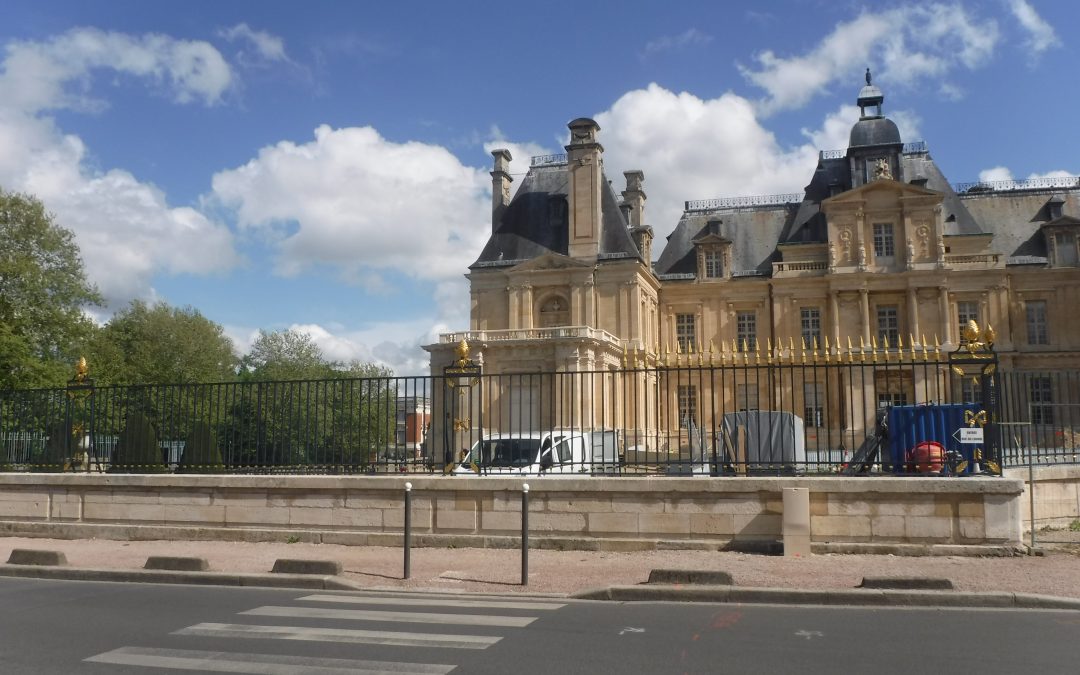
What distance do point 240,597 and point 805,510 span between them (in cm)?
633

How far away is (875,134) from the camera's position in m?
48.6

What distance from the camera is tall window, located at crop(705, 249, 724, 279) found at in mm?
49594

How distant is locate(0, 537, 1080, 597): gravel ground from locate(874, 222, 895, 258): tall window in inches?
1512

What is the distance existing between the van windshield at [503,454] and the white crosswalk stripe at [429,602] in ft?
10.9

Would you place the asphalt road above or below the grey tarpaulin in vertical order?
below

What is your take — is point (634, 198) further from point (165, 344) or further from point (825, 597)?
point (825, 597)

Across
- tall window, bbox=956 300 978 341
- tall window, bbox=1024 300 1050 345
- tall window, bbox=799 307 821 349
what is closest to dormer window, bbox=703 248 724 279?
tall window, bbox=799 307 821 349

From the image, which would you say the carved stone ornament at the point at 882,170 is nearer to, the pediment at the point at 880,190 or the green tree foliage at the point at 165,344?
the pediment at the point at 880,190

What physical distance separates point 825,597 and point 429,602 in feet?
12.4

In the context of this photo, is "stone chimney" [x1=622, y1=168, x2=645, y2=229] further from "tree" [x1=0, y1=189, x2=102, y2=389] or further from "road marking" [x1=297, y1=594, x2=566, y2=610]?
"road marking" [x1=297, y1=594, x2=566, y2=610]

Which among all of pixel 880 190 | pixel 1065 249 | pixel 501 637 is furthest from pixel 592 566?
A: pixel 1065 249

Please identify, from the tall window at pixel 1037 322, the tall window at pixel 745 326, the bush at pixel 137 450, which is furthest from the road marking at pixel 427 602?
the tall window at pixel 1037 322

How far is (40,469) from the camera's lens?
14008mm

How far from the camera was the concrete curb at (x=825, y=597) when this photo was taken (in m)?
7.88
